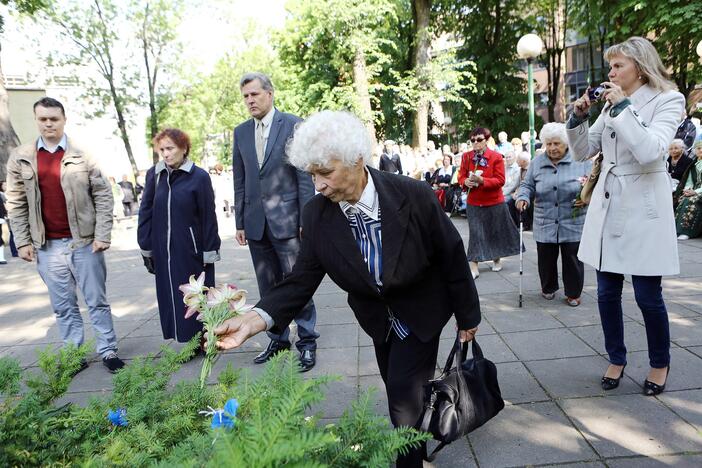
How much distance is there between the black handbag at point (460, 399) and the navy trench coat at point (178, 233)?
2672mm

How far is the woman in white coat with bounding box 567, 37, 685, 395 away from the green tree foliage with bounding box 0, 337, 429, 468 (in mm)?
2285

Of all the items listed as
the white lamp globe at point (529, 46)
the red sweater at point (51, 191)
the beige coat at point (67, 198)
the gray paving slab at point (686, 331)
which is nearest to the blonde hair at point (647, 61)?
the gray paving slab at point (686, 331)

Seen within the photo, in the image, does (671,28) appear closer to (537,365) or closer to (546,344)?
(546,344)

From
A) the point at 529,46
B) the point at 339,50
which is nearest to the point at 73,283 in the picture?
the point at 529,46

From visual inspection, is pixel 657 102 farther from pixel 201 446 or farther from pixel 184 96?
pixel 184 96

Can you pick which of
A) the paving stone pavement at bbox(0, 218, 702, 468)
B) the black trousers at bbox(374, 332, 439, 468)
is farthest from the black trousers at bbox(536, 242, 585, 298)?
the black trousers at bbox(374, 332, 439, 468)

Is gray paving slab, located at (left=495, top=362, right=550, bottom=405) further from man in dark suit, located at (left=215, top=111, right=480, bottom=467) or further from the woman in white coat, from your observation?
man in dark suit, located at (left=215, top=111, right=480, bottom=467)

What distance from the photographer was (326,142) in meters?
2.05

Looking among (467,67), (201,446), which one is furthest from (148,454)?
(467,67)

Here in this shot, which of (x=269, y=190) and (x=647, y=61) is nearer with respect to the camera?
(x=647, y=61)

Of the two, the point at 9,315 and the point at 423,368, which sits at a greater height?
the point at 423,368

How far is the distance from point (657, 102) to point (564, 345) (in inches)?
83.2

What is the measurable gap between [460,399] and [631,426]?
1.29 meters

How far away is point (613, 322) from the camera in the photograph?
3402 millimetres
